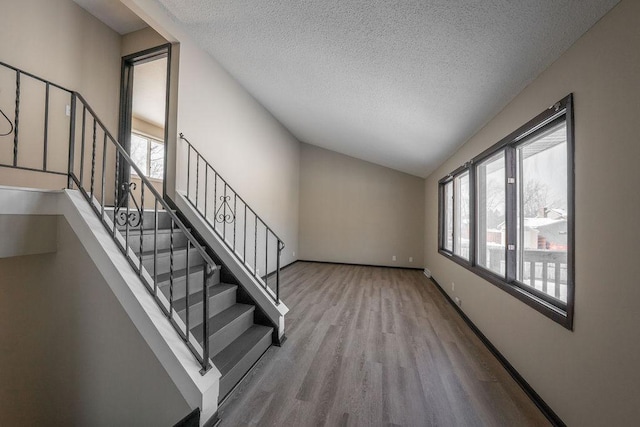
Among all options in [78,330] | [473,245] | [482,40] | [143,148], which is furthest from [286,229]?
[482,40]

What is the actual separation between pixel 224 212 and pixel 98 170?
1816 millimetres

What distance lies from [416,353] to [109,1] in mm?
5379

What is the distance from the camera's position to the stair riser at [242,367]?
67.9 inches

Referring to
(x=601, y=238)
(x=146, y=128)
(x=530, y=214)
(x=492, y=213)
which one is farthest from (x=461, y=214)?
(x=146, y=128)

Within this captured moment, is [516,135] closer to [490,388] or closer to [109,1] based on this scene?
[490,388]

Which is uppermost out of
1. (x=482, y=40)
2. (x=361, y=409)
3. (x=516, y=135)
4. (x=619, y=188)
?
(x=482, y=40)

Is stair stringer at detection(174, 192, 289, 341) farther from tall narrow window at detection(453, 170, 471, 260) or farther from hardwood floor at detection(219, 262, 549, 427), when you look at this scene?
tall narrow window at detection(453, 170, 471, 260)

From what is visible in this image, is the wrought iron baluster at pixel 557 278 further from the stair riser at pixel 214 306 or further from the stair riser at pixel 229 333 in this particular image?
the stair riser at pixel 214 306

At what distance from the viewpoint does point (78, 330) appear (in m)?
1.63

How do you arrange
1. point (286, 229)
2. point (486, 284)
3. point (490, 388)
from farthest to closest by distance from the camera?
point (286, 229), point (486, 284), point (490, 388)

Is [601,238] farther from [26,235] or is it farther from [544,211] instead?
[26,235]

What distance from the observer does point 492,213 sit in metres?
2.85

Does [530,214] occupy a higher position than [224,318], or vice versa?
Answer: [530,214]

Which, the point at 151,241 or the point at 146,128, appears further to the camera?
the point at 146,128
